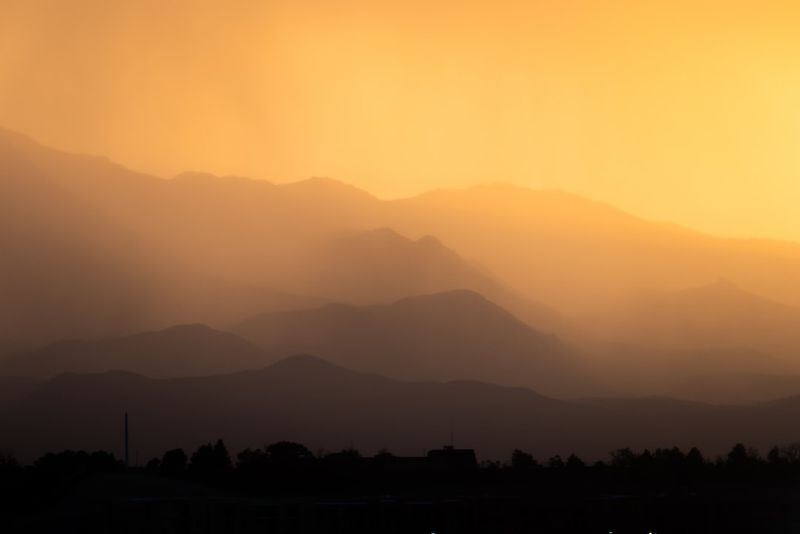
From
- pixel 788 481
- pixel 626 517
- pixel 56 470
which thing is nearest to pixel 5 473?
pixel 56 470

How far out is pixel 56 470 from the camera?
318 feet

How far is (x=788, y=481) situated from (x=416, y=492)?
3245 centimetres

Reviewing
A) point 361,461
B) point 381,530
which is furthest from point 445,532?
point 361,461

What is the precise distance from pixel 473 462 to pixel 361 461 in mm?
9603

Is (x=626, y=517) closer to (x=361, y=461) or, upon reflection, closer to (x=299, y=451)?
(x=361, y=461)

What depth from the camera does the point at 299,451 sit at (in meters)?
111

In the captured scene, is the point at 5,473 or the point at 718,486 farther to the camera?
the point at 718,486

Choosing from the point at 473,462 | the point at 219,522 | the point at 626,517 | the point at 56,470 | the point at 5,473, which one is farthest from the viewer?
the point at 473,462

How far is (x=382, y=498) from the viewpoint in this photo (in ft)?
252

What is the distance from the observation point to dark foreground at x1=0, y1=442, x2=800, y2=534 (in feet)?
225

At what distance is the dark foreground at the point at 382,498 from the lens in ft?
→ 225

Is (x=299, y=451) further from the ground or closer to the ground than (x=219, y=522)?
further from the ground

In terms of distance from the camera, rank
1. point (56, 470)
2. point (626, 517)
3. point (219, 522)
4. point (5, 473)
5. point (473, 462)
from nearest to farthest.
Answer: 1. point (219, 522)
2. point (626, 517)
3. point (5, 473)
4. point (56, 470)
5. point (473, 462)

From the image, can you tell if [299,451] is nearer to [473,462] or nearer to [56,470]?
[473,462]
